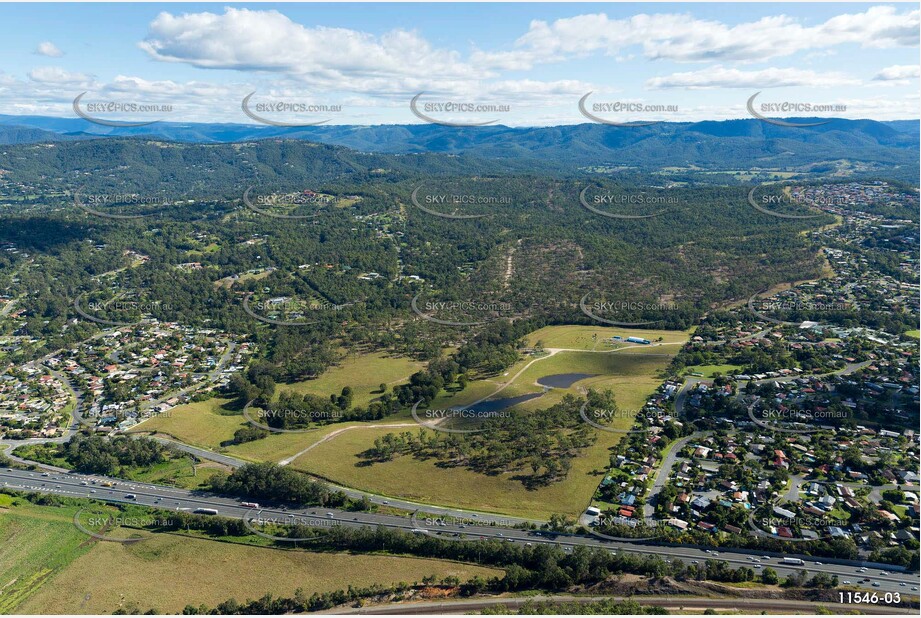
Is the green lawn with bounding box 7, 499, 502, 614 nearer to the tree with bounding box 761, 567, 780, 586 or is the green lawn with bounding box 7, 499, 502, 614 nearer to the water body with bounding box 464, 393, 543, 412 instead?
the tree with bounding box 761, 567, 780, 586

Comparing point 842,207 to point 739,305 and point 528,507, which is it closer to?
point 739,305

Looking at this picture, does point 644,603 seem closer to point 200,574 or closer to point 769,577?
point 769,577

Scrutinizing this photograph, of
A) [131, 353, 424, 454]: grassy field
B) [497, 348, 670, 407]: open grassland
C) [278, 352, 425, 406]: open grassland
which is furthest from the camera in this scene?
[278, 352, 425, 406]: open grassland

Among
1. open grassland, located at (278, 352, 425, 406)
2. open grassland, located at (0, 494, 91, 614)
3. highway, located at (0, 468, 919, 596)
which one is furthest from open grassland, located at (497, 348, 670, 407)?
open grassland, located at (0, 494, 91, 614)

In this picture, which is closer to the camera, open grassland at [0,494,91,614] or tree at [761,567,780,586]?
tree at [761,567,780,586]

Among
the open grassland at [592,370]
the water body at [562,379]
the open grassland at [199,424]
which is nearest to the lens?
the open grassland at [199,424]

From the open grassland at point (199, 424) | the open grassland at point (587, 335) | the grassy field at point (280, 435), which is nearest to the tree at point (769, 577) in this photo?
the grassy field at point (280, 435)

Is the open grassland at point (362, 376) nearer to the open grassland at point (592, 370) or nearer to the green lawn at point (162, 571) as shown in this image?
A: the open grassland at point (592, 370)
